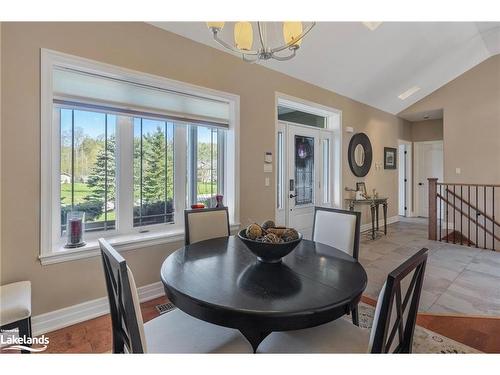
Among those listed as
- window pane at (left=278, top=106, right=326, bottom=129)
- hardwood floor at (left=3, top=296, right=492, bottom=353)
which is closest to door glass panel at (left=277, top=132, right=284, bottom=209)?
window pane at (left=278, top=106, right=326, bottom=129)

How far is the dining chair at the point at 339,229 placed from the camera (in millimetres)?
1964

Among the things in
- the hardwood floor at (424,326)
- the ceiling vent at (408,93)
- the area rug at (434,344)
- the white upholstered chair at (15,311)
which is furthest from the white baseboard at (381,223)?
the white upholstered chair at (15,311)

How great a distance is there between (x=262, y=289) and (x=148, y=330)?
0.62 metres

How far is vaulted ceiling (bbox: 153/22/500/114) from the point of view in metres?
3.19

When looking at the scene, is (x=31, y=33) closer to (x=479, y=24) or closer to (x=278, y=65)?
(x=278, y=65)

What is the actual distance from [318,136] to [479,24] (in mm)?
2990

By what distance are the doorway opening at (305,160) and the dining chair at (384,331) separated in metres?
2.56

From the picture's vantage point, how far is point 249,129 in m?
3.24

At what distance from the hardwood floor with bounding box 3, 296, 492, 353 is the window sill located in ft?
1.77

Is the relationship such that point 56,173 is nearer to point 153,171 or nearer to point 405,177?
point 153,171

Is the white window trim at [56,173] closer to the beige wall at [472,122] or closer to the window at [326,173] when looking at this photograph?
the window at [326,173]

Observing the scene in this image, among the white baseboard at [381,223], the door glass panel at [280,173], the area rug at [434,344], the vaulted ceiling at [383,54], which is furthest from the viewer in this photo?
the white baseboard at [381,223]

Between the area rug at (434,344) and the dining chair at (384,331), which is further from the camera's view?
the area rug at (434,344)
